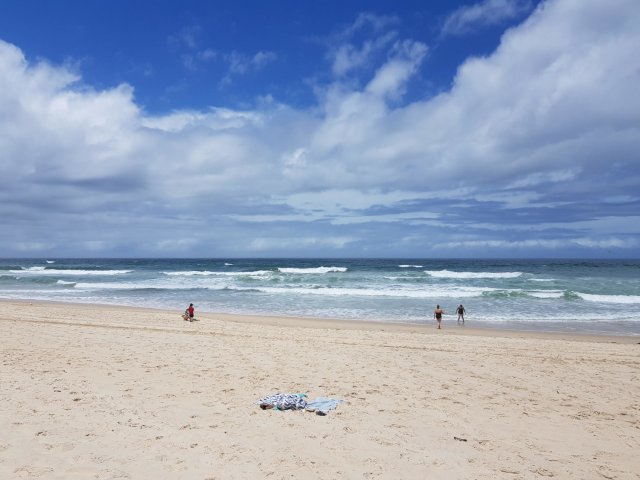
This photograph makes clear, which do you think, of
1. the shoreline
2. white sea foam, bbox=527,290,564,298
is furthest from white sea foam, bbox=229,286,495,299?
the shoreline

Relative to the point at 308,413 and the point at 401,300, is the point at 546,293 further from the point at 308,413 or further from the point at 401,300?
the point at 308,413

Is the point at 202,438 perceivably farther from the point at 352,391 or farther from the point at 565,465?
the point at 565,465

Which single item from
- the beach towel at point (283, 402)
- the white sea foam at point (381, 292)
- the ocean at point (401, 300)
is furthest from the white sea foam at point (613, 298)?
the beach towel at point (283, 402)

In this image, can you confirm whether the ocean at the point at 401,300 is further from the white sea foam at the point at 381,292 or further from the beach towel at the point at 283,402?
the beach towel at the point at 283,402

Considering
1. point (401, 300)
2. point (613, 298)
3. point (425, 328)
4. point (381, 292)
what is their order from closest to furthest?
point (425, 328) → point (401, 300) → point (613, 298) → point (381, 292)

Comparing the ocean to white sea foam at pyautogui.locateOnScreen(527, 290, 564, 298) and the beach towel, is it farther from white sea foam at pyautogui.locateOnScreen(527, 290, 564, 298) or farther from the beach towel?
the beach towel

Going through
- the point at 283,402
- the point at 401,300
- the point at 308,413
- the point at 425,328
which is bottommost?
the point at 425,328

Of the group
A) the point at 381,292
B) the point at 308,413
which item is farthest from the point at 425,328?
the point at 381,292

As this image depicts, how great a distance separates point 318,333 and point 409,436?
30.7 feet

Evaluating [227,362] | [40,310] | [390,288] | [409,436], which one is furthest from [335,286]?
[409,436]

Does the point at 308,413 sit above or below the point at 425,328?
above

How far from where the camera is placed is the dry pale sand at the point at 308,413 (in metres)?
4.58

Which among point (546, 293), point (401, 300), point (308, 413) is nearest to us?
point (308, 413)

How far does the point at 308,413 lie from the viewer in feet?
20.0
